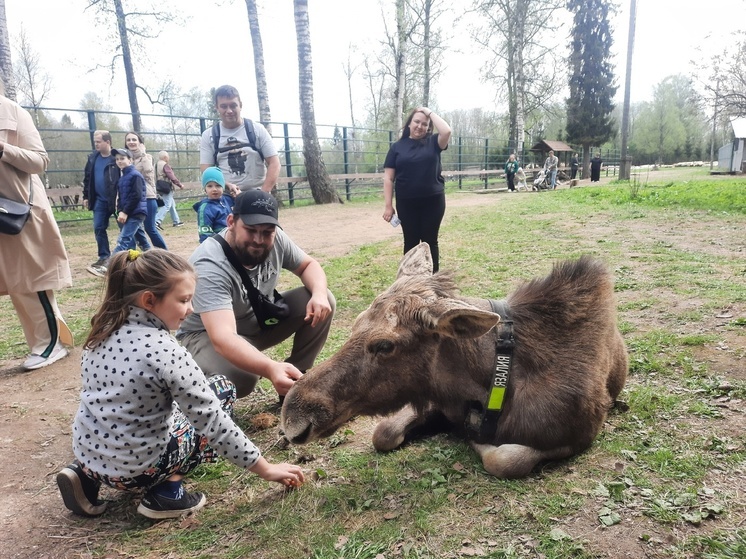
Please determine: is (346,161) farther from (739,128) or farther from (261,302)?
(739,128)

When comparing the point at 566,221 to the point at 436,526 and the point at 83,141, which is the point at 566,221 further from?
the point at 83,141

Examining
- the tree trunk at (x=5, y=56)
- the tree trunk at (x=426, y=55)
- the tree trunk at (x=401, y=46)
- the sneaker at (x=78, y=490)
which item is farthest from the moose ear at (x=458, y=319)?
the tree trunk at (x=426, y=55)

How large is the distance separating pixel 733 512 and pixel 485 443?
122cm

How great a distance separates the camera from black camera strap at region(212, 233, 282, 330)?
361 cm

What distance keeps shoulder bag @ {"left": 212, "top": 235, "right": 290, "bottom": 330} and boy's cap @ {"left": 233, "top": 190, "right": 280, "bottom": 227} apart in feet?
1.04

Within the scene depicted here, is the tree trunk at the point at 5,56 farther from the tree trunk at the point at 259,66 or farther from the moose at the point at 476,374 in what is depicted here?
the moose at the point at 476,374

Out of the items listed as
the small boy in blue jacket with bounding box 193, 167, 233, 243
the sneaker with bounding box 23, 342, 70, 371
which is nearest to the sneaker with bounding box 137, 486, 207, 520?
the sneaker with bounding box 23, 342, 70, 371

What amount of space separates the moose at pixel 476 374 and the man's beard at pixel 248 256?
1048 mm

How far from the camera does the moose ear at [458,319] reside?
2.59 metres

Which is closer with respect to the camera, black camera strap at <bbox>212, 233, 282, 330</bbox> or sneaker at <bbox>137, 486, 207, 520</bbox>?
sneaker at <bbox>137, 486, 207, 520</bbox>

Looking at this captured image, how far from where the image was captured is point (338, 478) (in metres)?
3.02

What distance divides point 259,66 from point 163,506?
18.0m

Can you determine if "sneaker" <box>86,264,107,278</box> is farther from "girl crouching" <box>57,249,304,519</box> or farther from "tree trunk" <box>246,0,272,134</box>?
"tree trunk" <box>246,0,272,134</box>

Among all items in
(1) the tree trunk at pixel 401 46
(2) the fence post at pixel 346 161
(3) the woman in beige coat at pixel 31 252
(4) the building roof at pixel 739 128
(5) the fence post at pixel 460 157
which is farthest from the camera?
(4) the building roof at pixel 739 128
